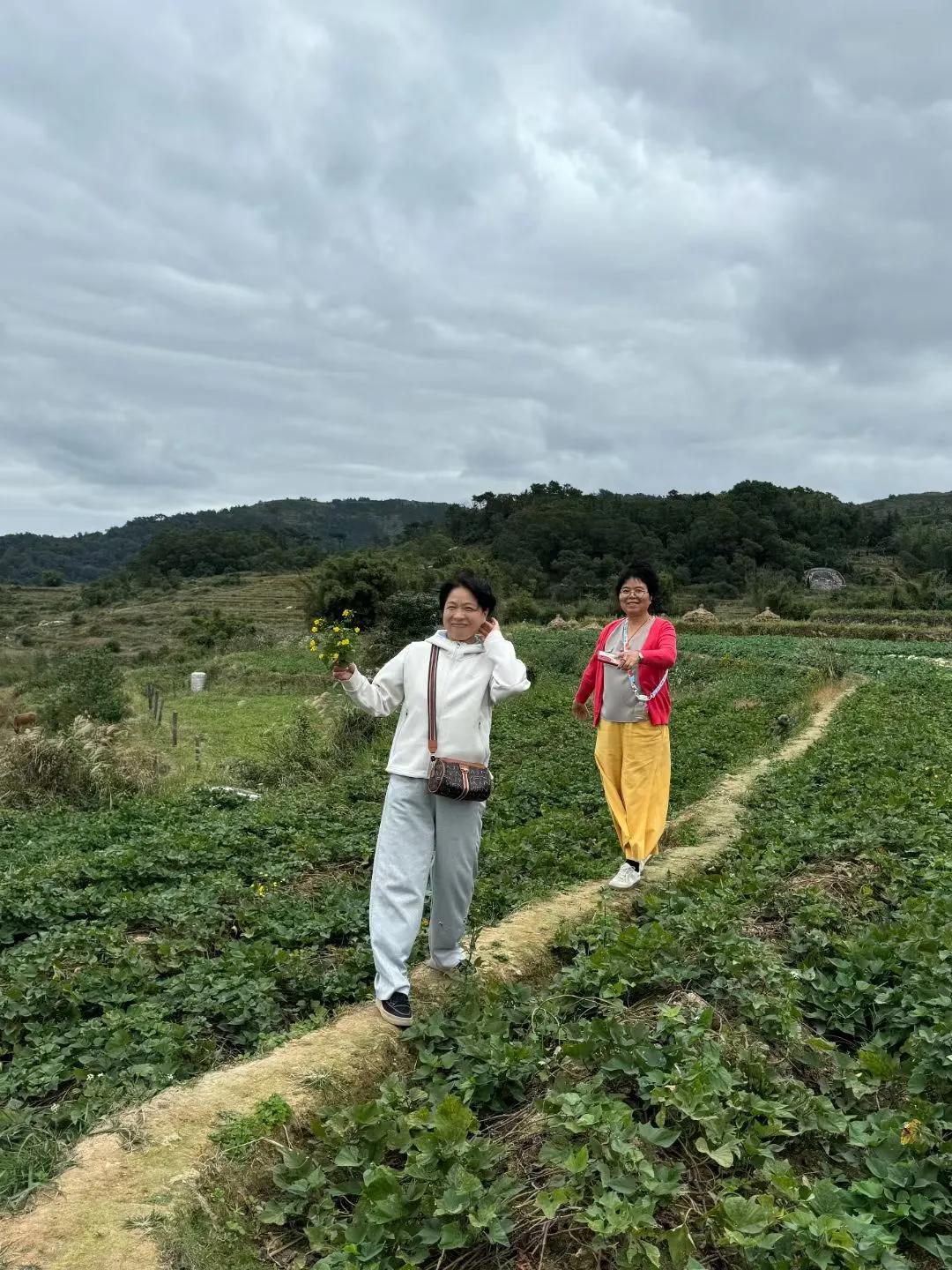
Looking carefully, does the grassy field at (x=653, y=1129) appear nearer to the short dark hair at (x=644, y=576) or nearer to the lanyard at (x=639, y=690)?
the lanyard at (x=639, y=690)

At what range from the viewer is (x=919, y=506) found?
130 metres

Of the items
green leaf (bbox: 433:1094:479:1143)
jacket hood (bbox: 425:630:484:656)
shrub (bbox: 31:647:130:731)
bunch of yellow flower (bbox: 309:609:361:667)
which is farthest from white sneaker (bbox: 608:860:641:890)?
shrub (bbox: 31:647:130:731)

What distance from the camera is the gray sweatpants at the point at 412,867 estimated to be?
427cm

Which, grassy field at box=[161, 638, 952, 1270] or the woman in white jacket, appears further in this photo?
the woman in white jacket

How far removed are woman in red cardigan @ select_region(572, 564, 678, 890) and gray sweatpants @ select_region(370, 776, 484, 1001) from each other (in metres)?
2.05

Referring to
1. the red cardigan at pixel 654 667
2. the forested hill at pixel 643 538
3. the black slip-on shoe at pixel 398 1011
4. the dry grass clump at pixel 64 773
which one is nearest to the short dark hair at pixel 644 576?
the red cardigan at pixel 654 667

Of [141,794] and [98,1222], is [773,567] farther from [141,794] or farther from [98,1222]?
[98,1222]

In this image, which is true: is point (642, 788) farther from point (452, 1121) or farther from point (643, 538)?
point (643, 538)

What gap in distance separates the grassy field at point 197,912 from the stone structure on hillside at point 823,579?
63711 millimetres

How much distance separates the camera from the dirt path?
109 inches

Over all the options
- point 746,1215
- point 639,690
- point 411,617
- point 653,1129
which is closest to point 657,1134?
point 653,1129

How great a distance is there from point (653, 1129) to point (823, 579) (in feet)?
253

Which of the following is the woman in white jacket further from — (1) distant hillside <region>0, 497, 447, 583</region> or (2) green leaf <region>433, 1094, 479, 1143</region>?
(1) distant hillside <region>0, 497, 447, 583</region>

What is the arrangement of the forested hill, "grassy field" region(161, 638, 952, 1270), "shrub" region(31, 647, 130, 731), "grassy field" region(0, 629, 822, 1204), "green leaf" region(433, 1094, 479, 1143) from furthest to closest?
1. the forested hill
2. "shrub" region(31, 647, 130, 731)
3. "grassy field" region(0, 629, 822, 1204)
4. "green leaf" region(433, 1094, 479, 1143)
5. "grassy field" region(161, 638, 952, 1270)
